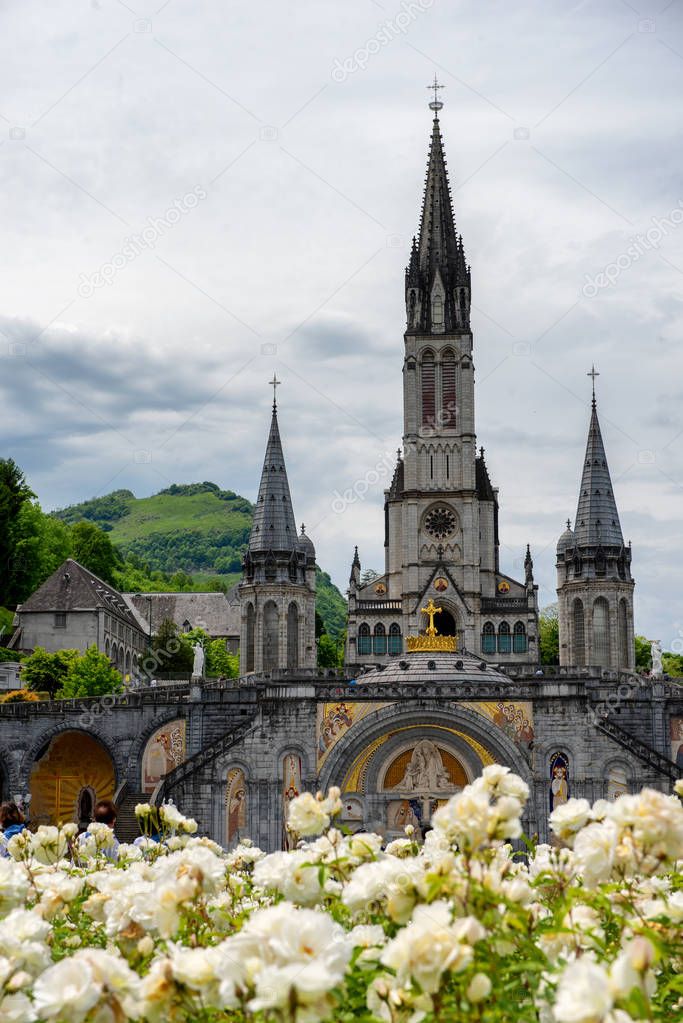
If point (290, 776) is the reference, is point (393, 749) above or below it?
above

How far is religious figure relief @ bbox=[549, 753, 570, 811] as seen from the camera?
4769cm

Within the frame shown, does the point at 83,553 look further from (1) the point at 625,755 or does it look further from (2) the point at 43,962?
(2) the point at 43,962

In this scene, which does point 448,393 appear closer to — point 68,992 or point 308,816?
point 308,816

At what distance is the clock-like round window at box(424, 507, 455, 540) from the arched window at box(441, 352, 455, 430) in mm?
5211

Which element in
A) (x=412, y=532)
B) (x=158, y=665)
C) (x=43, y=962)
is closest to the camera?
(x=43, y=962)

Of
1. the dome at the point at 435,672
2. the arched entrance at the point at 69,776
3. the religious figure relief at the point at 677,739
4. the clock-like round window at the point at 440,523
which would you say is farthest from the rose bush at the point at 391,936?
the clock-like round window at the point at 440,523

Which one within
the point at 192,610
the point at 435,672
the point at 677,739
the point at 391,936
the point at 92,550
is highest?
the point at 92,550

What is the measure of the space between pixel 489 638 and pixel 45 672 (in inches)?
1041

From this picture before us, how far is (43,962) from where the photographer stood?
6887 millimetres

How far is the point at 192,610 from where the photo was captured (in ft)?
344

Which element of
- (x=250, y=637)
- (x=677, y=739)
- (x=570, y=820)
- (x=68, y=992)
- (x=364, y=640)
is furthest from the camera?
(x=364, y=640)

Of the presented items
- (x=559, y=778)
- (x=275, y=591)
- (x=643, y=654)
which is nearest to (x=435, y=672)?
(x=559, y=778)

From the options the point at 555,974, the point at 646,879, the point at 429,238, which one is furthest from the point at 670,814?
the point at 429,238

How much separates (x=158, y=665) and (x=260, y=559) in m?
17.5
